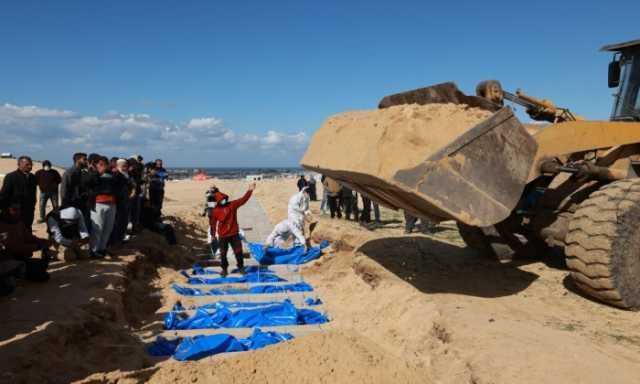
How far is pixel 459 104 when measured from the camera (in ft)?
18.1

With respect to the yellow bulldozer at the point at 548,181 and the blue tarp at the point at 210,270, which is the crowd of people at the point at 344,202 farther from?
the yellow bulldozer at the point at 548,181

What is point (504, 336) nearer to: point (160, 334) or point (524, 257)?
point (524, 257)

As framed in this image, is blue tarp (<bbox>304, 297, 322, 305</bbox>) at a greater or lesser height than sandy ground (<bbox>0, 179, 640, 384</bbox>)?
lesser

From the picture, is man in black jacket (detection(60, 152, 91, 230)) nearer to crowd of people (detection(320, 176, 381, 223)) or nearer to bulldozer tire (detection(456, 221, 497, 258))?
bulldozer tire (detection(456, 221, 497, 258))

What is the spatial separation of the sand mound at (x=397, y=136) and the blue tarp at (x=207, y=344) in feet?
7.03

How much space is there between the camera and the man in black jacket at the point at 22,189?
6.90m

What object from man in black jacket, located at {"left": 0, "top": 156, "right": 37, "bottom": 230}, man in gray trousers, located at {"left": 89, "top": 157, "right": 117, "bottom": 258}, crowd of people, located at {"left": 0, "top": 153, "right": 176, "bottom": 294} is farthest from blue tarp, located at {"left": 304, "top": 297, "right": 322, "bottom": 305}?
man in black jacket, located at {"left": 0, "top": 156, "right": 37, "bottom": 230}

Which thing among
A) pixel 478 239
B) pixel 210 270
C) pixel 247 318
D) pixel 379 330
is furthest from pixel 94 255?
pixel 478 239

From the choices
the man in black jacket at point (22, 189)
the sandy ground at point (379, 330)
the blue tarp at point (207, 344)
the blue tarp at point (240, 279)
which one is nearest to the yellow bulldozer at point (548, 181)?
the sandy ground at point (379, 330)

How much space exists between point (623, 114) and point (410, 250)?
3863mm

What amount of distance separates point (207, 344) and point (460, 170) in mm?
3192

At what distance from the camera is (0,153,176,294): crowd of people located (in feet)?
20.1

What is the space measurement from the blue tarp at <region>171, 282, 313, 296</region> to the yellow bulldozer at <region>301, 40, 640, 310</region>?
84.5 inches

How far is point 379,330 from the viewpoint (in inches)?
217
